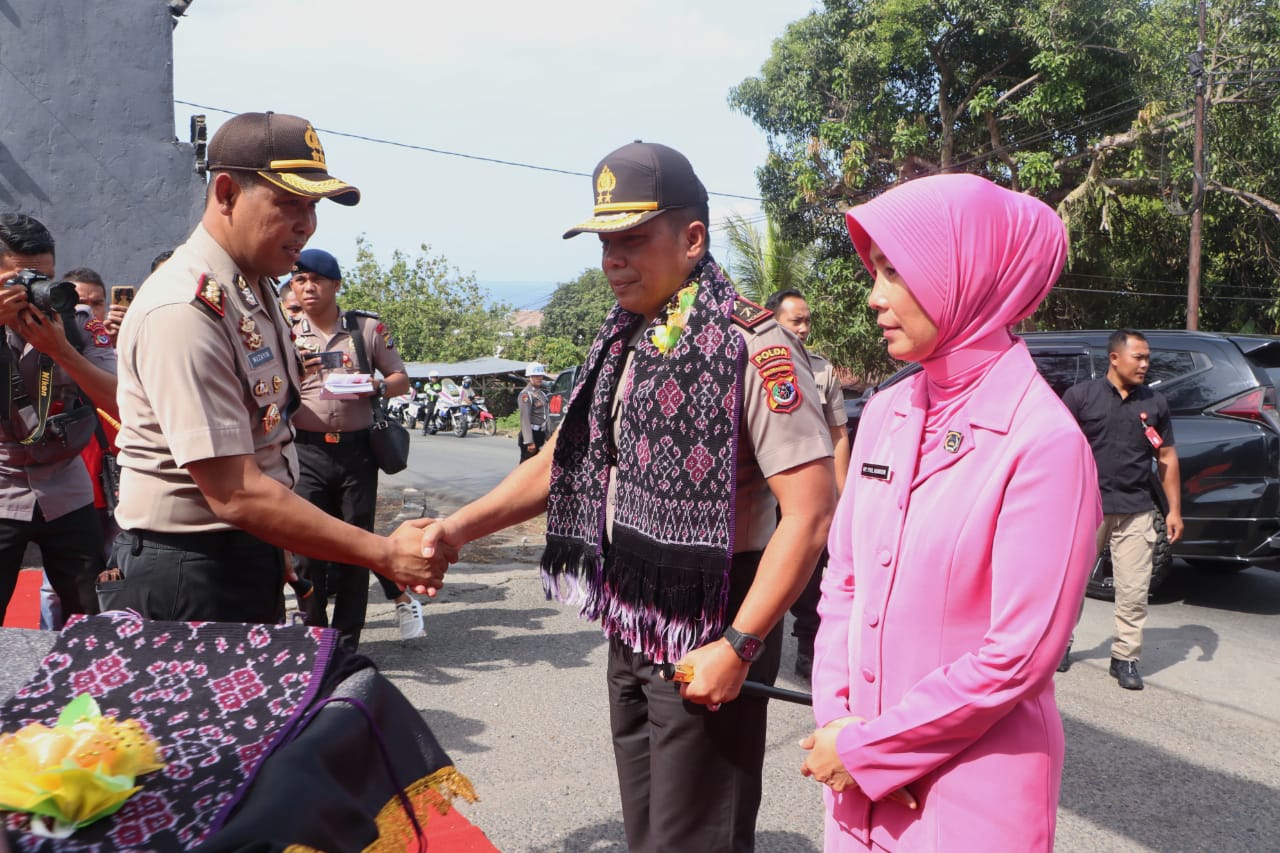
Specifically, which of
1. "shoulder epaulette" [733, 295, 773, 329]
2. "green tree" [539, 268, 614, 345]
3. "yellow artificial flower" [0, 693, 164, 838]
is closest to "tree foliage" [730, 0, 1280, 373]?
"shoulder epaulette" [733, 295, 773, 329]

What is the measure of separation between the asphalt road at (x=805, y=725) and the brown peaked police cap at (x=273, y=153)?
227 cm

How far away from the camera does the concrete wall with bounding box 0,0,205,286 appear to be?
906 centimetres

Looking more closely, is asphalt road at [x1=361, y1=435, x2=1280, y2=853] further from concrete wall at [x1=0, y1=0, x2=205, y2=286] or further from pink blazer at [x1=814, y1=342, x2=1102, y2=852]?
concrete wall at [x1=0, y1=0, x2=205, y2=286]

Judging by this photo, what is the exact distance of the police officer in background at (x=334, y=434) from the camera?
5.21 metres

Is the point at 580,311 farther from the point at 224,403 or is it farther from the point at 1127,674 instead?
the point at 224,403

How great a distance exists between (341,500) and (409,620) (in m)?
0.91

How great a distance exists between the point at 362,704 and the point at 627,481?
95 centimetres

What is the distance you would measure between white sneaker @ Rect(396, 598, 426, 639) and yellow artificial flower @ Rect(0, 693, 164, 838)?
4308 mm

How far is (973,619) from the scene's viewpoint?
5.87ft

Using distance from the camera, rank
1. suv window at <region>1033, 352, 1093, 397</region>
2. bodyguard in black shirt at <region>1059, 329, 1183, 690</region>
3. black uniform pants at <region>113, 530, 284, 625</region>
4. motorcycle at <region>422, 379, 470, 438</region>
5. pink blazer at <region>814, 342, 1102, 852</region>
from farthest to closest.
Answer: motorcycle at <region>422, 379, 470, 438</region>, suv window at <region>1033, 352, 1093, 397</region>, bodyguard in black shirt at <region>1059, 329, 1183, 690</region>, black uniform pants at <region>113, 530, 284, 625</region>, pink blazer at <region>814, 342, 1102, 852</region>

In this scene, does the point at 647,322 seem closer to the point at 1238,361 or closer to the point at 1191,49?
the point at 1238,361

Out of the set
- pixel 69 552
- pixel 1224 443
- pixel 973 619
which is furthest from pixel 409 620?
pixel 1224 443

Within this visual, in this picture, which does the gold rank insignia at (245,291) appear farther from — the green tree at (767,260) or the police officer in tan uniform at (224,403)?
the green tree at (767,260)

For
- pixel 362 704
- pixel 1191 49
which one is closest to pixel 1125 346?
pixel 362 704
